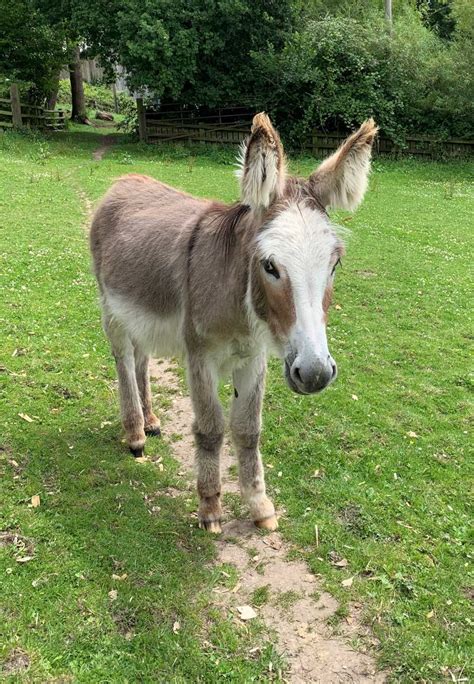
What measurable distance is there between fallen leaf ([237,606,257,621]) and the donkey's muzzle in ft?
5.04

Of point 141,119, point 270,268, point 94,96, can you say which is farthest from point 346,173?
point 94,96

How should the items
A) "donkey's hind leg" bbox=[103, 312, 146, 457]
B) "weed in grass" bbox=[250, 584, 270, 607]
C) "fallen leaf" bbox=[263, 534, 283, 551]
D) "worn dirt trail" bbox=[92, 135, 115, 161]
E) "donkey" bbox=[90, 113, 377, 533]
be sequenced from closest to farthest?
"donkey" bbox=[90, 113, 377, 533]
"weed in grass" bbox=[250, 584, 270, 607]
"fallen leaf" bbox=[263, 534, 283, 551]
"donkey's hind leg" bbox=[103, 312, 146, 457]
"worn dirt trail" bbox=[92, 135, 115, 161]

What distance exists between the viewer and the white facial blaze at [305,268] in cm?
283

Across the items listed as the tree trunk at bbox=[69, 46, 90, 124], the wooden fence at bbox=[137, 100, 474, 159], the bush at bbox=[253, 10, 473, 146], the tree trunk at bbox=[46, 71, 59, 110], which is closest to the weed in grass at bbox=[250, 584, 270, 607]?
the bush at bbox=[253, 10, 473, 146]

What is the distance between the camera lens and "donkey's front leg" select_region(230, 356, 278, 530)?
419 cm

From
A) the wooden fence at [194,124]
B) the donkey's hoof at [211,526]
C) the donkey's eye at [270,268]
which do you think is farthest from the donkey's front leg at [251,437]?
the wooden fence at [194,124]

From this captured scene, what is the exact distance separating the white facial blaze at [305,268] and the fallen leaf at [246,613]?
1.72 m

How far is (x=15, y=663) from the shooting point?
9.76ft

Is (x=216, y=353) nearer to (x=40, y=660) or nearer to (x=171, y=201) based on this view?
(x=171, y=201)

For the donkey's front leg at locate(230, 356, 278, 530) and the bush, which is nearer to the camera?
the donkey's front leg at locate(230, 356, 278, 530)

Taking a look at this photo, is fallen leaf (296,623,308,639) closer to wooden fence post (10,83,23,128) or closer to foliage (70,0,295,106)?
foliage (70,0,295,106)

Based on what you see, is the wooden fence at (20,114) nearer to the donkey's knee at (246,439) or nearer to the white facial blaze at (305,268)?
the donkey's knee at (246,439)

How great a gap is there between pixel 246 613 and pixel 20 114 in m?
26.1

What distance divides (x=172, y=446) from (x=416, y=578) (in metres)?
2.40
